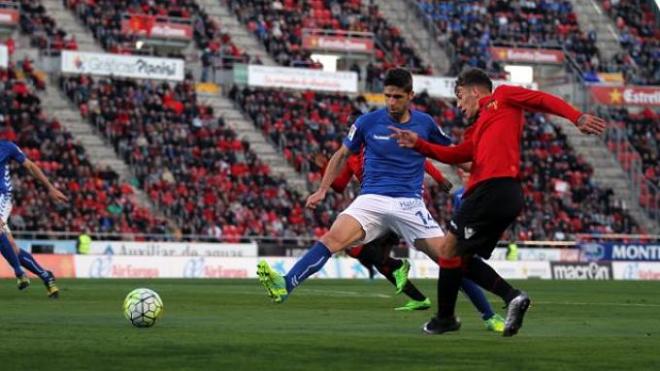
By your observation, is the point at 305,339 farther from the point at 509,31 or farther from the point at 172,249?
the point at 509,31

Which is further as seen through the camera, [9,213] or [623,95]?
[623,95]

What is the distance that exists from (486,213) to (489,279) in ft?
2.77

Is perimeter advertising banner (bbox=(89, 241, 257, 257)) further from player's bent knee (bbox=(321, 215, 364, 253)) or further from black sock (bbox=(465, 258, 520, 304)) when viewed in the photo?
black sock (bbox=(465, 258, 520, 304))

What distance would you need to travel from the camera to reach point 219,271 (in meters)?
38.0

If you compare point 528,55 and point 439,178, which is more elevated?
point 439,178

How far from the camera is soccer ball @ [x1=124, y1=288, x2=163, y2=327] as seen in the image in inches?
503

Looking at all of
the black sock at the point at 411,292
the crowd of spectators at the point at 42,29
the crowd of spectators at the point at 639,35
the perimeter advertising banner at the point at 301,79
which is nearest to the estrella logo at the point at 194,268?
the crowd of spectators at the point at 42,29

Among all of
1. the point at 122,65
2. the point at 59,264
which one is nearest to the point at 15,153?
the point at 59,264

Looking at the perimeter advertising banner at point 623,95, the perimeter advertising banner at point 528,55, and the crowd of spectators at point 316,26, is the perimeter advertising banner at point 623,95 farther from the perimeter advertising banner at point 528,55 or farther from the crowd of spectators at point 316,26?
the crowd of spectators at point 316,26

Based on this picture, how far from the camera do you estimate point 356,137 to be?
45.5ft

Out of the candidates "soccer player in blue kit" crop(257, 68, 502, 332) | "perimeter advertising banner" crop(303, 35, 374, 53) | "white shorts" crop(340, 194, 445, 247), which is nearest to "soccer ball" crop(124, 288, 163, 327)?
"soccer player in blue kit" crop(257, 68, 502, 332)

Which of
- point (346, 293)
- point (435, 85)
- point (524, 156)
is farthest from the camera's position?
point (435, 85)

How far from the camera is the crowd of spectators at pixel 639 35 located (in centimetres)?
6059

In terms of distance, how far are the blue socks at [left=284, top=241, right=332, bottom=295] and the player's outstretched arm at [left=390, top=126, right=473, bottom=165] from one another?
79.4 inches
